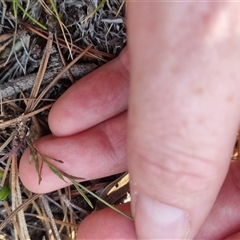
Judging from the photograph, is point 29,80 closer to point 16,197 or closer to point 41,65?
point 41,65

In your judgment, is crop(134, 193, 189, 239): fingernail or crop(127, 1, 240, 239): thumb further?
crop(134, 193, 189, 239): fingernail

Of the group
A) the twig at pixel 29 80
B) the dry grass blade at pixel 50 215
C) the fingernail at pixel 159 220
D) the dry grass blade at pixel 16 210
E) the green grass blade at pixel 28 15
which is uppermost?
the green grass blade at pixel 28 15

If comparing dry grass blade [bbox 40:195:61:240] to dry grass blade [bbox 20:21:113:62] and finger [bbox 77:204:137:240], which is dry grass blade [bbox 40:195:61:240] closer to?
finger [bbox 77:204:137:240]

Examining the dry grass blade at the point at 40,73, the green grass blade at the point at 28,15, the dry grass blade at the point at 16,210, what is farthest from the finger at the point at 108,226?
the green grass blade at the point at 28,15

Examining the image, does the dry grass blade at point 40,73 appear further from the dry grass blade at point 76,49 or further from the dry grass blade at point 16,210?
the dry grass blade at point 16,210

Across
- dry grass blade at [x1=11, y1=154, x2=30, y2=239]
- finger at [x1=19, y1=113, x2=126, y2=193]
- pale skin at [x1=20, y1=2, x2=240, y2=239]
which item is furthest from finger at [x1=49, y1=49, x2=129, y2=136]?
pale skin at [x1=20, y1=2, x2=240, y2=239]

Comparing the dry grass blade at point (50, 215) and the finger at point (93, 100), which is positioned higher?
the finger at point (93, 100)
